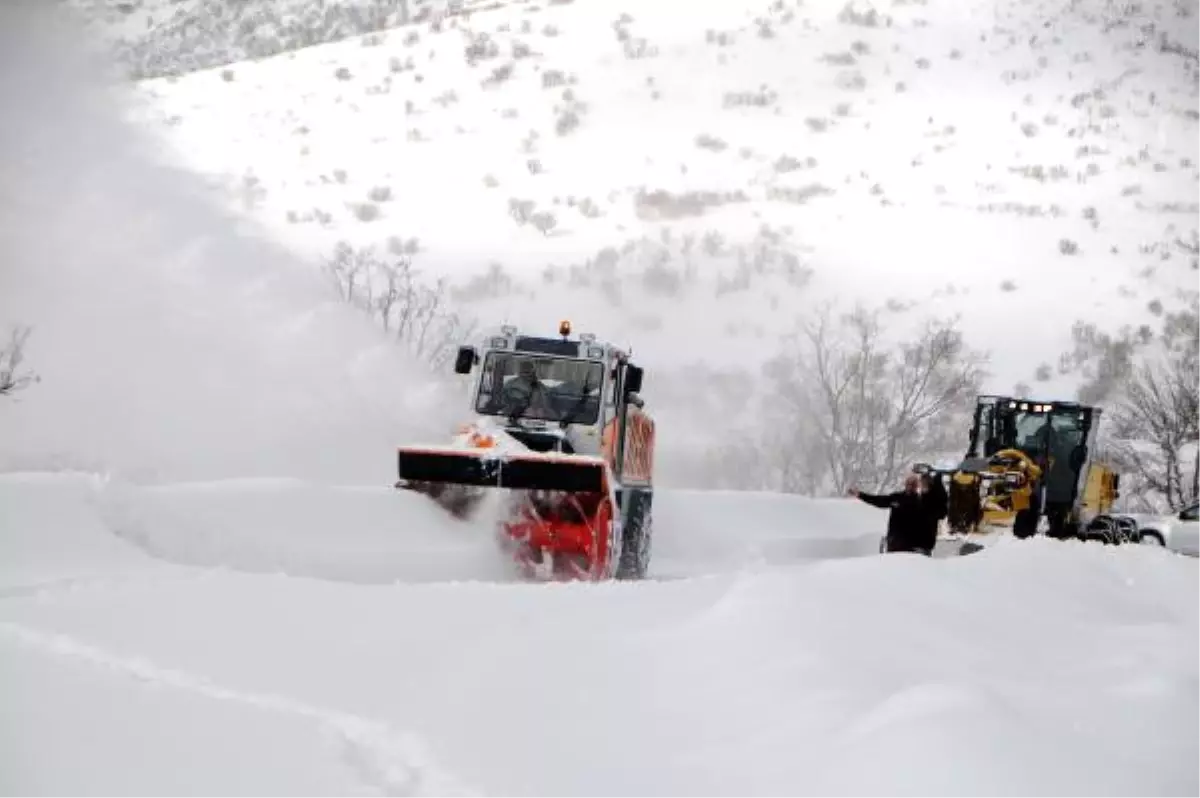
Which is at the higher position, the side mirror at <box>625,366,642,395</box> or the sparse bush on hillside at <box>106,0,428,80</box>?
the sparse bush on hillside at <box>106,0,428,80</box>

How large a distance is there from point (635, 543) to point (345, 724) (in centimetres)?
885

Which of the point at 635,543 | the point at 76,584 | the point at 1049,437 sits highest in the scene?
the point at 1049,437

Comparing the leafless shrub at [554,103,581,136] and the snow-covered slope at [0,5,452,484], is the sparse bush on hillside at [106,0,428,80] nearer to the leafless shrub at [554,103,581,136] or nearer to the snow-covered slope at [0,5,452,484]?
the leafless shrub at [554,103,581,136]

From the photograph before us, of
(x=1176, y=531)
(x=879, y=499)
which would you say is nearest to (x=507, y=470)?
(x=879, y=499)

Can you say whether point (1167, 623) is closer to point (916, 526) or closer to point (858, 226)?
point (916, 526)

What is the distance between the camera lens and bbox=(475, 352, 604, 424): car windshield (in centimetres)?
1455

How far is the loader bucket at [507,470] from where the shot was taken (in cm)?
1297

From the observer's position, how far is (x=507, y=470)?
13.1m

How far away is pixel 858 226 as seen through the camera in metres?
42.8

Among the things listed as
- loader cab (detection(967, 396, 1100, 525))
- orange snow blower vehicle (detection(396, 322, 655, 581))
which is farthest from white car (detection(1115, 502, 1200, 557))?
orange snow blower vehicle (detection(396, 322, 655, 581))

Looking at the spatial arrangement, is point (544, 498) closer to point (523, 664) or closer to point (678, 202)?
point (523, 664)

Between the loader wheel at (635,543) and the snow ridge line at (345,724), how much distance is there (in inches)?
303

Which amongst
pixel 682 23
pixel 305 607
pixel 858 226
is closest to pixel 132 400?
pixel 305 607

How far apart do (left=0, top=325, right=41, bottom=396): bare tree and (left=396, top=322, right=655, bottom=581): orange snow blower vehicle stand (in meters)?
10.8
